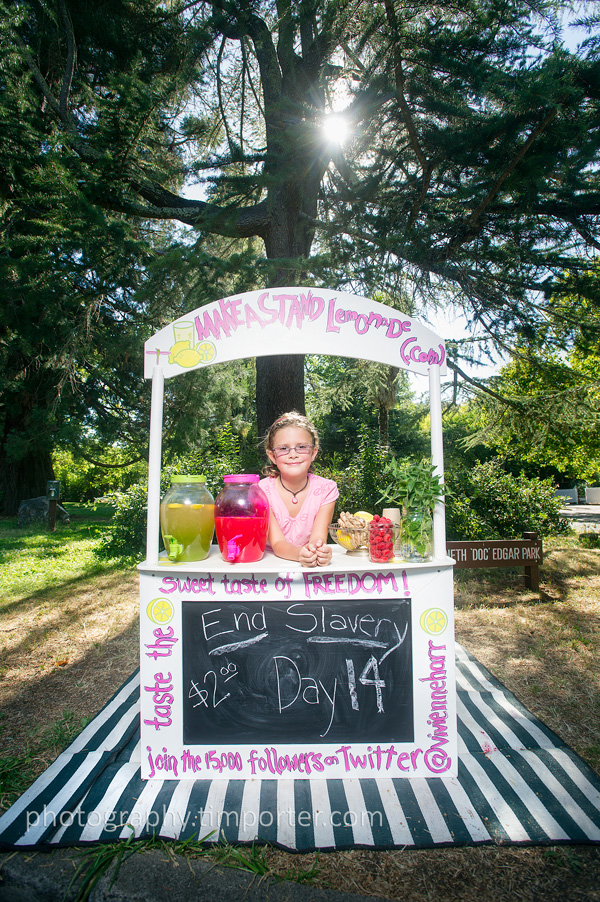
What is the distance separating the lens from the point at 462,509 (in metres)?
6.95

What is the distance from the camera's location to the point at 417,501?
91.7 inches

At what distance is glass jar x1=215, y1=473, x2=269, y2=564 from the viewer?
2273mm

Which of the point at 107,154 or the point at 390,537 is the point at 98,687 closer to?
the point at 390,537

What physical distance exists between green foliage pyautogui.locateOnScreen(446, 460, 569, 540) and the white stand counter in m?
4.62

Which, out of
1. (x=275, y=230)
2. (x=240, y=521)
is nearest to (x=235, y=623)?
(x=240, y=521)

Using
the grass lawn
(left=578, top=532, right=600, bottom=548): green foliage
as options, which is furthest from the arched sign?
(left=578, top=532, right=600, bottom=548): green foliage

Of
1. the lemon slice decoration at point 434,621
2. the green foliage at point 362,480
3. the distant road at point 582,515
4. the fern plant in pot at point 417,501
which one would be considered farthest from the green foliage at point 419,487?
the distant road at point 582,515

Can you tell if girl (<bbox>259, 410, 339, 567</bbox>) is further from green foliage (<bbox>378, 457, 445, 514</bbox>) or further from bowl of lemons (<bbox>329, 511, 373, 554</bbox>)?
green foliage (<bbox>378, 457, 445, 514</bbox>)

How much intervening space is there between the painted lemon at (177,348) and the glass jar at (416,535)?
1.39m

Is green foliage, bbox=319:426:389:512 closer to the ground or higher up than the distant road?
higher up

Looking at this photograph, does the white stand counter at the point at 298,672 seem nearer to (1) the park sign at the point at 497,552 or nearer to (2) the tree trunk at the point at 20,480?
(1) the park sign at the point at 497,552

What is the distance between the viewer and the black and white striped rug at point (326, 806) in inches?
74.8

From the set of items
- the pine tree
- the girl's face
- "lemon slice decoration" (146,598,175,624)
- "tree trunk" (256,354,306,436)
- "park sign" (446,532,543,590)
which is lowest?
"park sign" (446,532,543,590)

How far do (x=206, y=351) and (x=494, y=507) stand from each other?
5809 millimetres
